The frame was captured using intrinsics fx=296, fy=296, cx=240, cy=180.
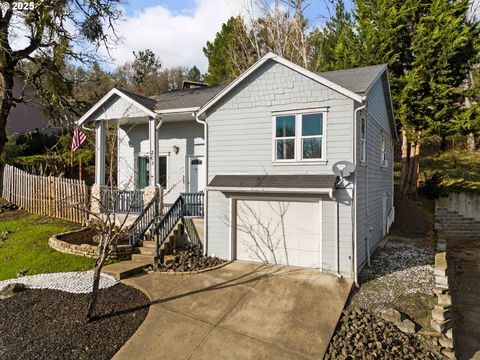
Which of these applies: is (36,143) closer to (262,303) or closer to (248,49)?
(248,49)

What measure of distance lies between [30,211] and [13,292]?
847cm

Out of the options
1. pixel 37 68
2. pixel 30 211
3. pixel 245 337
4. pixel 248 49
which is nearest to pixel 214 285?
pixel 245 337

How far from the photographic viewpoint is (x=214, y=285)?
316 inches

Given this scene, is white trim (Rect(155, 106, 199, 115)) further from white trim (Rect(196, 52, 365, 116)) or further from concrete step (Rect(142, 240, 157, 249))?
concrete step (Rect(142, 240, 157, 249))

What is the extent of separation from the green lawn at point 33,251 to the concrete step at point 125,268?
2.70ft

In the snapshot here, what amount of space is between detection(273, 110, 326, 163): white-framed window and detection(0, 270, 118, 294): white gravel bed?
19.9ft

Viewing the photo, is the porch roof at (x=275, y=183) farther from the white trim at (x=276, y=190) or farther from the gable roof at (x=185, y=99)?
the gable roof at (x=185, y=99)

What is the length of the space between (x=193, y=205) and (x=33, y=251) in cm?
547

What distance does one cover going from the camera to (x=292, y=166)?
922cm

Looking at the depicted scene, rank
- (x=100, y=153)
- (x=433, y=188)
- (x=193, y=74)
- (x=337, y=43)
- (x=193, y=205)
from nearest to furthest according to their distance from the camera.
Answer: (x=193, y=205) < (x=100, y=153) < (x=433, y=188) < (x=337, y=43) < (x=193, y=74)

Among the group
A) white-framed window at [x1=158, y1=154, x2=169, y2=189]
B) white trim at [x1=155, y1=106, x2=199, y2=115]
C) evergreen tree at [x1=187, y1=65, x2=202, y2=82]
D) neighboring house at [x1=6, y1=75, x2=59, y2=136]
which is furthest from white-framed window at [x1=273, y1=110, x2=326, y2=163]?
evergreen tree at [x1=187, y1=65, x2=202, y2=82]

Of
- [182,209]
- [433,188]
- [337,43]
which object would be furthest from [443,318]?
[337,43]

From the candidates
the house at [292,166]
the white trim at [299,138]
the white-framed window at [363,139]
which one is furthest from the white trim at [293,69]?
the white-framed window at [363,139]

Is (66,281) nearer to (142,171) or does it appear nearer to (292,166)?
(142,171)
